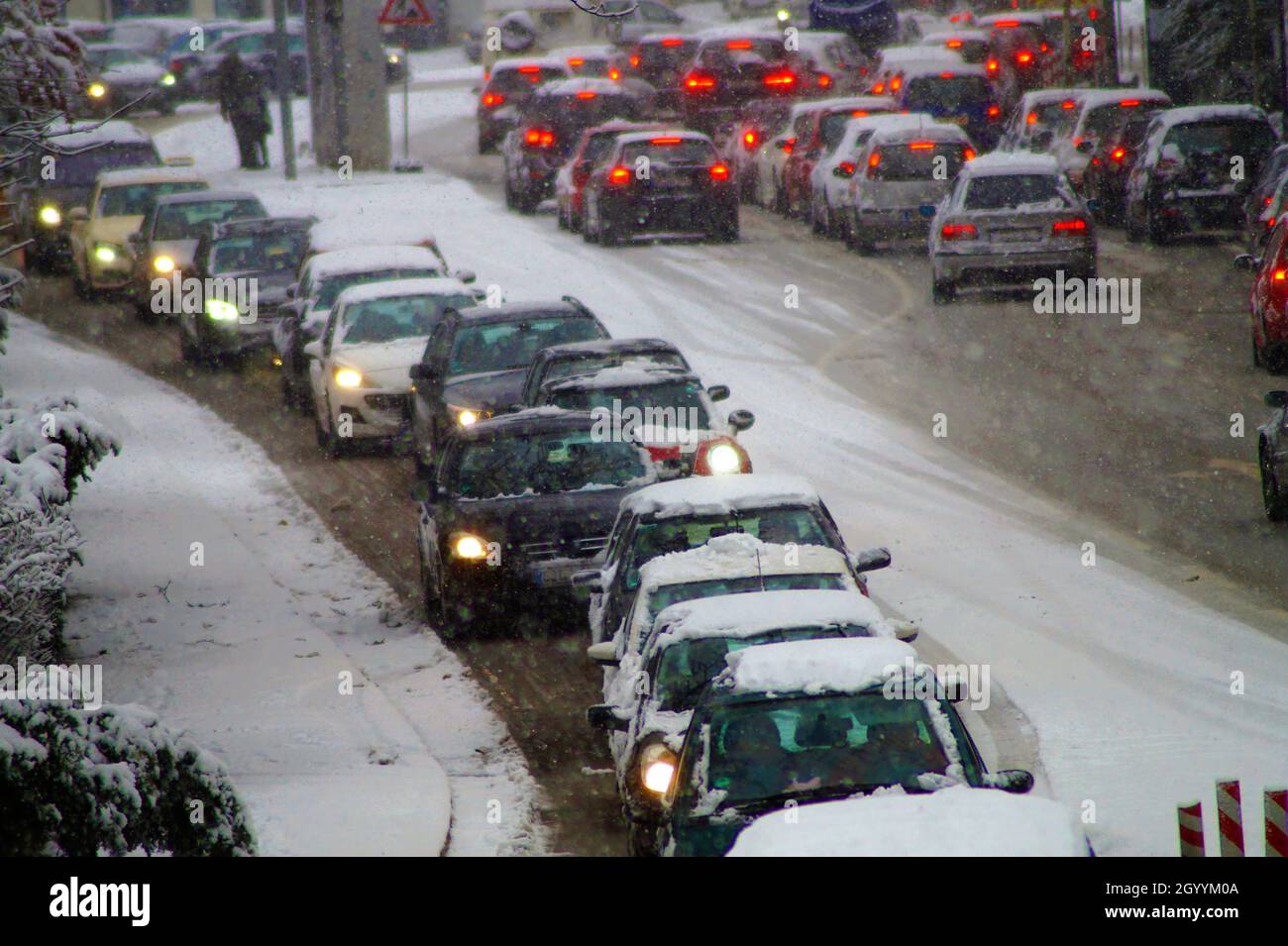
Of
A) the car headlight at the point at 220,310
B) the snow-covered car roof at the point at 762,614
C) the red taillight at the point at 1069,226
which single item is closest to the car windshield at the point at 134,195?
the car headlight at the point at 220,310

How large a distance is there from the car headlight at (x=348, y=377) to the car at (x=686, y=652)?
32.9ft

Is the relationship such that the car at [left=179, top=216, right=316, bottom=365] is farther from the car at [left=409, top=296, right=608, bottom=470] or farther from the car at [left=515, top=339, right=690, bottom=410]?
the car at [left=515, top=339, right=690, bottom=410]

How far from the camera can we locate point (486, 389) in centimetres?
1705

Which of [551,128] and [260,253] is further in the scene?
[551,128]

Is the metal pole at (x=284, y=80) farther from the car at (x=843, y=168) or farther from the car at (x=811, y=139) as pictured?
the car at (x=843, y=168)

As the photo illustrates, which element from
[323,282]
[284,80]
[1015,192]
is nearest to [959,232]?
[1015,192]

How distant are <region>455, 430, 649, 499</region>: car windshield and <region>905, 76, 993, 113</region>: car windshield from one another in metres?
21.3

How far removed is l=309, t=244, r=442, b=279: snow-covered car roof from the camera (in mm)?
21847

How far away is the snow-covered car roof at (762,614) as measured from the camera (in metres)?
8.96

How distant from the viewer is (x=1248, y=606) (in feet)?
41.0

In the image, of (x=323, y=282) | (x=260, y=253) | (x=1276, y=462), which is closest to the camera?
(x=1276, y=462)

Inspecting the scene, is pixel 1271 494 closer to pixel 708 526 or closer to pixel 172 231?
pixel 708 526

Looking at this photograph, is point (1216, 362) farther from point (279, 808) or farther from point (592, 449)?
point (279, 808)

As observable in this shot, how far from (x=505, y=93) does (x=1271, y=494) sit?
2763 cm
